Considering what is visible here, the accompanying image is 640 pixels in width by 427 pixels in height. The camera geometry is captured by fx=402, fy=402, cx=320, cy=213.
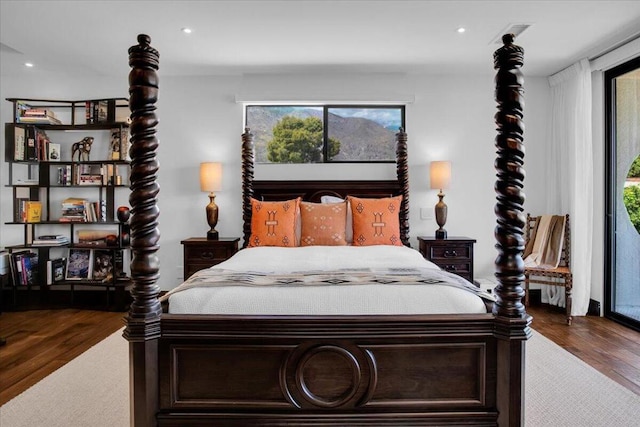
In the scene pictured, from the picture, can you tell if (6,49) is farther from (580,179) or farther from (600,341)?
(600,341)

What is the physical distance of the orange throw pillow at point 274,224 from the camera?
145 inches

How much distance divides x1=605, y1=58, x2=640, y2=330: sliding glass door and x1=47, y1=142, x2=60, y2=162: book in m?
5.83

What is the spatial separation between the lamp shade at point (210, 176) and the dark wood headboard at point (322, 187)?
0.98 ft

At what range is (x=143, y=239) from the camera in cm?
158

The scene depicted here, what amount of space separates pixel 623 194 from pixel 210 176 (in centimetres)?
408

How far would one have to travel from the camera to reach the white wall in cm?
461

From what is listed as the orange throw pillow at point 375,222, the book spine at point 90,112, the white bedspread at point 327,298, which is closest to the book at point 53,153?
the book spine at point 90,112

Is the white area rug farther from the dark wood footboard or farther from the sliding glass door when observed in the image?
the sliding glass door

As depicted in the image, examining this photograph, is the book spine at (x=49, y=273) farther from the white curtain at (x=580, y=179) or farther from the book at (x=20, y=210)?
the white curtain at (x=580, y=179)

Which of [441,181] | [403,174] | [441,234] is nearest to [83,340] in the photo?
[403,174]

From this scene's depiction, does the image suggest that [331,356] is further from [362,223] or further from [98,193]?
[98,193]


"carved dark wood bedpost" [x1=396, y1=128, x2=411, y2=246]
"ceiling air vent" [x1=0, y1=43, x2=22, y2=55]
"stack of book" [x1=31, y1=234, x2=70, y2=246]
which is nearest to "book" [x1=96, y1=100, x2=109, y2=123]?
"ceiling air vent" [x1=0, y1=43, x2=22, y2=55]

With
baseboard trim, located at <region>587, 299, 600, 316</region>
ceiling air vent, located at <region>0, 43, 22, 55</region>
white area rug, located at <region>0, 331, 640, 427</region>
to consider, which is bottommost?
white area rug, located at <region>0, 331, 640, 427</region>

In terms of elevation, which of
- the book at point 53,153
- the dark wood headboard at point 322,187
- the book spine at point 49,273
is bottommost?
the book spine at point 49,273
